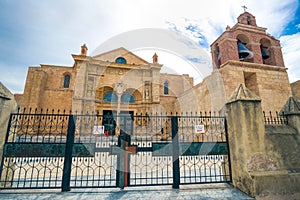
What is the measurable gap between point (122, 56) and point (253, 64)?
15247mm

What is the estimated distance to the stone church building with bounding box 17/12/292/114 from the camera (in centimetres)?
1036

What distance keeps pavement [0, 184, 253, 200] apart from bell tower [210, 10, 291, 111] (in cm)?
718

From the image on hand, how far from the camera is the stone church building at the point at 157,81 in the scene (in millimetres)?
10359

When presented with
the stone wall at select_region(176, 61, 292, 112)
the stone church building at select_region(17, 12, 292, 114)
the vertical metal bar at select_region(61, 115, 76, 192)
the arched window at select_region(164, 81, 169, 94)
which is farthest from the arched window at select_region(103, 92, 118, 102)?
the vertical metal bar at select_region(61, 115, 76, 192)

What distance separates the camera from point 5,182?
11.9ft

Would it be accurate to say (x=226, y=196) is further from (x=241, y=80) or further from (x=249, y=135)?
(x=241, y=80)

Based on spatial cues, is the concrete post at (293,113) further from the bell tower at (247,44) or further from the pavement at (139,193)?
the bell tower at (247,44)

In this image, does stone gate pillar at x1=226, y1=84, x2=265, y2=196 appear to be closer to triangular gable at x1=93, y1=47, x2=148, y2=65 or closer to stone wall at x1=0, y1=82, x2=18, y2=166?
stone wall at x1=0, y1=82, x2=18, y2=166

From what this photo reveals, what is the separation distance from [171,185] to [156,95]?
15.0 m

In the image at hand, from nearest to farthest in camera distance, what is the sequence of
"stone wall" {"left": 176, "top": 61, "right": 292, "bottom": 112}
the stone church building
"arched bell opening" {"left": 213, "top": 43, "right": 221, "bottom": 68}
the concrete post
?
the concrete post
"stone wall" {"left": 176, "top": 61, "right": 292, "bottom": 112}
the stone church building
"arched bell opening" {"left": 213, "top": 43, "right": 221, "bottom": 68}

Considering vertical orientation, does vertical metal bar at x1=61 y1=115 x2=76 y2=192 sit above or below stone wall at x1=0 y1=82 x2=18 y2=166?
below

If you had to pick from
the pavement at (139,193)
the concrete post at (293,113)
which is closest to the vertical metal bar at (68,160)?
the pavement at (139,193)

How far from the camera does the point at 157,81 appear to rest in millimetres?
19500

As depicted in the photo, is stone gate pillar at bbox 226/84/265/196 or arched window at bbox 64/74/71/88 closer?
stone gate pillar at bbox 226/84/265/196
